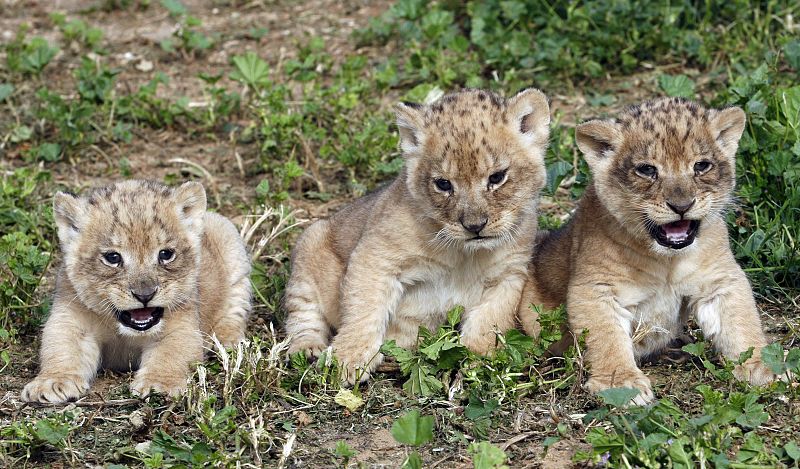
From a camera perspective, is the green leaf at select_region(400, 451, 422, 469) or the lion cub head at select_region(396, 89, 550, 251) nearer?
the green leaf at select_region(400, 451, 422, 469)

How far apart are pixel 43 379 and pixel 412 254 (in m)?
2.36

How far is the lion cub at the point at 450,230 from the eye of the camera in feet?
23.9

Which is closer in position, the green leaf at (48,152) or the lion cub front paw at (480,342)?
the lion cub front paw at (480,342)

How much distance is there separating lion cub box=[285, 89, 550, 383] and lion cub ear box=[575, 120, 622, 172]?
340mm

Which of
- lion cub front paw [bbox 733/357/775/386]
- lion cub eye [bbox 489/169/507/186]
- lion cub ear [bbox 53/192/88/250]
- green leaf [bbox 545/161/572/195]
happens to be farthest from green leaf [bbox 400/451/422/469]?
green leaf [bbox 545/161/572/195]

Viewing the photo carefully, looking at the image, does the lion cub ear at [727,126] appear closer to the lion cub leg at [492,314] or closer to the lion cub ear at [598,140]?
the lion cub ear at [598,140]

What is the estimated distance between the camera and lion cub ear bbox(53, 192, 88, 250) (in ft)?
25.2

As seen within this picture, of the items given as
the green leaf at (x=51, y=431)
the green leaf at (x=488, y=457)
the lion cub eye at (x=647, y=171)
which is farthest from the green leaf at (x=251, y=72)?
the green leaf at (x=488, y=457)

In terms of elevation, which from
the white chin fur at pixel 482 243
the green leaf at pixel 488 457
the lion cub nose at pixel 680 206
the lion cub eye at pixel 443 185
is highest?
the lion cub eye at pixel 443 185

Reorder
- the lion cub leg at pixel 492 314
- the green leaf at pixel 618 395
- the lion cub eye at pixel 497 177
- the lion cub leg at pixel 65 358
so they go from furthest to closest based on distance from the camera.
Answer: the lion cub leg at pixel 492 314
the lion cub eye at pixel 497 177
the lion cub leg at pixel 65 358
the green leaf at pixel 618 395

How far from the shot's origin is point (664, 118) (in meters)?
7.13

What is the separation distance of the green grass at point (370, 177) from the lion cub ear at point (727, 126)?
45.9 inches

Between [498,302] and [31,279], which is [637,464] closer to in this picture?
[498,302]

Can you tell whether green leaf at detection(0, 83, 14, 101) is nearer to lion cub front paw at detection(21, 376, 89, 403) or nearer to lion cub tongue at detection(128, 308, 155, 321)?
lion cub tongue at detection(128, 308, 155, 321)
